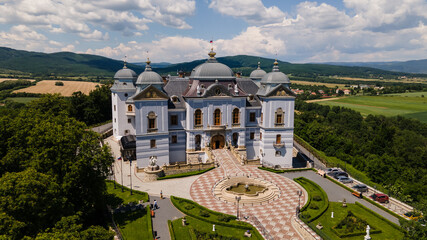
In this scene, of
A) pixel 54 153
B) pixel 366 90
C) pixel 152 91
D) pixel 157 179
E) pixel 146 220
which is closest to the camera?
pixel 54 153

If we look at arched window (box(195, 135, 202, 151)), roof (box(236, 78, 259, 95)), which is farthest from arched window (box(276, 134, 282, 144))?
arched window (box(195, 135, 202, 151))

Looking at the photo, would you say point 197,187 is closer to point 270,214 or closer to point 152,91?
point 270,214

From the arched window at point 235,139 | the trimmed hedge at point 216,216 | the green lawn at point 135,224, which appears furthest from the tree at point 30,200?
the arched window at point 235,139

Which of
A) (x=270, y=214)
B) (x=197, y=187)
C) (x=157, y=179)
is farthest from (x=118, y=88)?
(x=270, y=214)

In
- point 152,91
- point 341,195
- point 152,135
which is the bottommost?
point 341,195

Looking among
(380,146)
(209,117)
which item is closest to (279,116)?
(209,117)

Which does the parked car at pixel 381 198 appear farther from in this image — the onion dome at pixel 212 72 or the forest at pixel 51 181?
the forest at pixel 51 181

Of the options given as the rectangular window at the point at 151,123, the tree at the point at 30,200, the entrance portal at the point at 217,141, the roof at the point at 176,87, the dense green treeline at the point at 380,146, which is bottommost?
the dense green treeline at the point at 380,146
